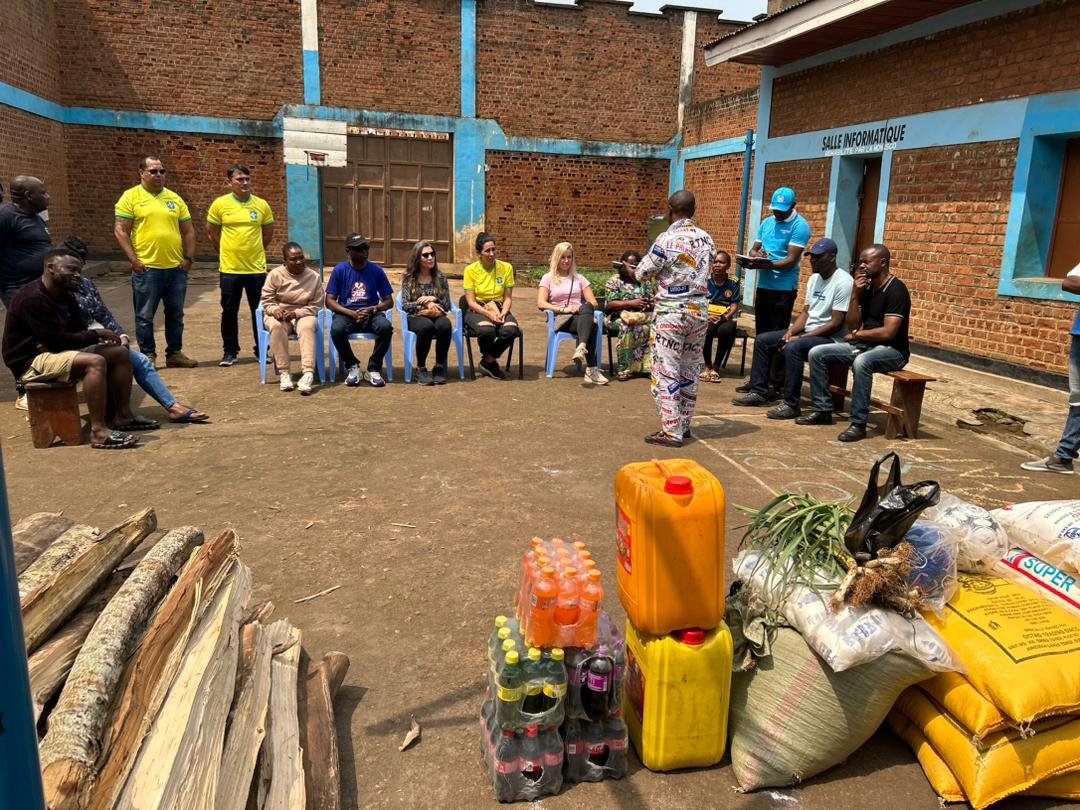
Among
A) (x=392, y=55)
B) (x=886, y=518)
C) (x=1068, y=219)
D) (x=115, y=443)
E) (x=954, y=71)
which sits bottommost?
(x=115, y=443)

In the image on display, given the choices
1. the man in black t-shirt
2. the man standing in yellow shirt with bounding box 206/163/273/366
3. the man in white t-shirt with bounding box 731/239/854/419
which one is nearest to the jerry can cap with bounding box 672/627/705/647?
the man in white t-shirt with bounding box 731/239/854/419

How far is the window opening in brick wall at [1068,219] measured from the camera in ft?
25.4

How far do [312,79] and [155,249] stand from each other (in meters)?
10.5

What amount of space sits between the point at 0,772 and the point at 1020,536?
10.7 feet

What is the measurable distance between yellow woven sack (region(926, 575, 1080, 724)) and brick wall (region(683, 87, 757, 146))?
1317cm

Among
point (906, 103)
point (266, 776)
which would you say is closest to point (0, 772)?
point (266, 776)

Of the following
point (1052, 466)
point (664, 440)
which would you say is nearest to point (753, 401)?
point (664, 440)

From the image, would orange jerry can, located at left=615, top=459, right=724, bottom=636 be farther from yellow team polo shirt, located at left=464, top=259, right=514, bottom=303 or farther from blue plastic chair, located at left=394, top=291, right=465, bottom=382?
yellow team polo shirt, located at left=464, top=259, right=514, bottom=303

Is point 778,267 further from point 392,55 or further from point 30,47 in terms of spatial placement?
point 30,47

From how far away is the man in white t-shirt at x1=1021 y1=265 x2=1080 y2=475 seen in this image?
5233mm

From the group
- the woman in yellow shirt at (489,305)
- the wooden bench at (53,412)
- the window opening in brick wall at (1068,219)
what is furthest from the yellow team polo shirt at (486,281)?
the window opening in brick wall at (1068,219)

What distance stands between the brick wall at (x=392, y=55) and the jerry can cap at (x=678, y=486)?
656 inches

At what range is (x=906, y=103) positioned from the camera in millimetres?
9555

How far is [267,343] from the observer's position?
743cm
